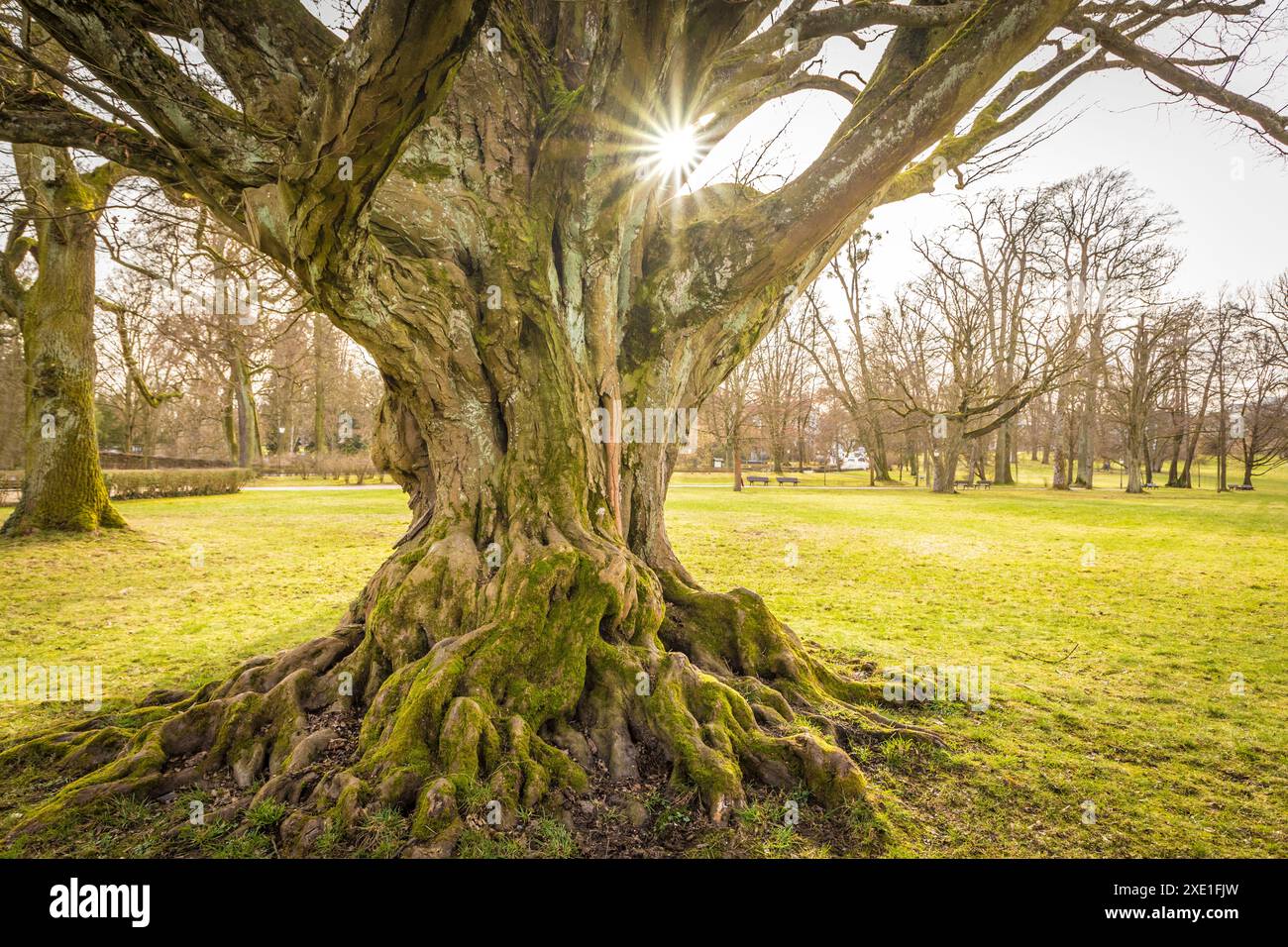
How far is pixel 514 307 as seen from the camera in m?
3.94

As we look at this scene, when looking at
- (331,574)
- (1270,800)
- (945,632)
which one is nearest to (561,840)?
(1270,800)

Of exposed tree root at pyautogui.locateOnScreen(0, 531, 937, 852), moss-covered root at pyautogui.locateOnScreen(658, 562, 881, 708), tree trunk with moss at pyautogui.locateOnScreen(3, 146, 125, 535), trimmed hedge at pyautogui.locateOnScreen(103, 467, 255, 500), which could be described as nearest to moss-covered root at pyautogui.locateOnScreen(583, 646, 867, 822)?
exposed tree root at pyautogui.locateOnScreen(0, 531, 937, 852)

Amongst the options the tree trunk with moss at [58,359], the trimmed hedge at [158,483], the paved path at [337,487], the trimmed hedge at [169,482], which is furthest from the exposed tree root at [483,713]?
the paved path at [337,487]

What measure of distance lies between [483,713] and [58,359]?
13.5 m

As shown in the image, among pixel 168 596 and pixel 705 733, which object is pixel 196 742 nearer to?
pixel 705 733

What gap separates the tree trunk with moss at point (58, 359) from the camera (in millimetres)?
10852

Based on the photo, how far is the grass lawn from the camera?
125 inches

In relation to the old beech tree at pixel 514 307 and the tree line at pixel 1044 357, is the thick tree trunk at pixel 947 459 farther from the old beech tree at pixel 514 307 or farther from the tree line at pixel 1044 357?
the old beech tree at pixel 514 307

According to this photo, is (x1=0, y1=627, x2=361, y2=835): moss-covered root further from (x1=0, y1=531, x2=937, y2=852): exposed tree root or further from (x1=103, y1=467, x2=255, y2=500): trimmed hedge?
(x1=103, y1=467, x2=255, y2=500): trimmed hedge

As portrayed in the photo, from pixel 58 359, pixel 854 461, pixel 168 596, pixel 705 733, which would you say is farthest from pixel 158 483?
pixel 854 461

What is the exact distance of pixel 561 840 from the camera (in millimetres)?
2693

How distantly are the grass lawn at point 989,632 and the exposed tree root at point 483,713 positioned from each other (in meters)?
0.56
